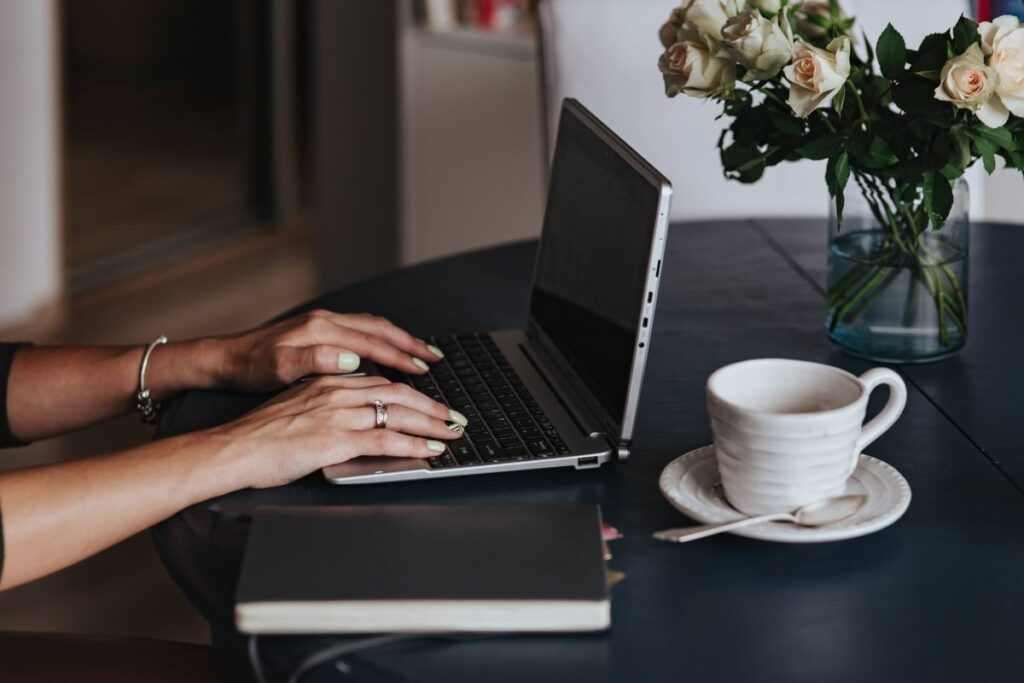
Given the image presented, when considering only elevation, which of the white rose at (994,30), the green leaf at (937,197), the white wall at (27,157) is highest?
the white rose at (994,30)

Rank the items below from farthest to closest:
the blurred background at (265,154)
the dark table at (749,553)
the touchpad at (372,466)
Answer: the blurred background at (265,154), the touchpad at (372,466), the dark table at (749,553)

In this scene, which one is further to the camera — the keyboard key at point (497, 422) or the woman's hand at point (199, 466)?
the keyboard key at point (497, 422)

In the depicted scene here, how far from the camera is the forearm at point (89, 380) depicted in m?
1.25

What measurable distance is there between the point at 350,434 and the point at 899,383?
43cm

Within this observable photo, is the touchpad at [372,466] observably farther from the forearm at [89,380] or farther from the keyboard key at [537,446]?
the forearm at [89,380]

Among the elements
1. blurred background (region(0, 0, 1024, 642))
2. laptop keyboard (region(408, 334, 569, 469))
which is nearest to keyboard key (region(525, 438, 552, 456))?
laptop keyboard (region(408, 334, 569, 469))

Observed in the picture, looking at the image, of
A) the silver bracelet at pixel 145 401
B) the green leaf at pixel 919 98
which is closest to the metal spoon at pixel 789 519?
the green leaf at pixel 919 98

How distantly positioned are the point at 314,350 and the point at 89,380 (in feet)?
0.78

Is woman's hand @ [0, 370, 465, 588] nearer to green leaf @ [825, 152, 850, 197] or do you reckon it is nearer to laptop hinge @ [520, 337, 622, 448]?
laptop hinge @ [520, 337, 622, 448]

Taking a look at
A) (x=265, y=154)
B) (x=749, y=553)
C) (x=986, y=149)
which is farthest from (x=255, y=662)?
(x=265, y=154)

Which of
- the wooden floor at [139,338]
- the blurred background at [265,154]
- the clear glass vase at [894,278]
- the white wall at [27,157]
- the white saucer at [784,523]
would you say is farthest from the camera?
the white wall at [27,157]

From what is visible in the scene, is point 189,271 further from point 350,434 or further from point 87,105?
point 350,434

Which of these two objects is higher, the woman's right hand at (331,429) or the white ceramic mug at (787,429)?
the white ceramic mug at (787,429)

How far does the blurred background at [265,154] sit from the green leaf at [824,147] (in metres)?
0.36
